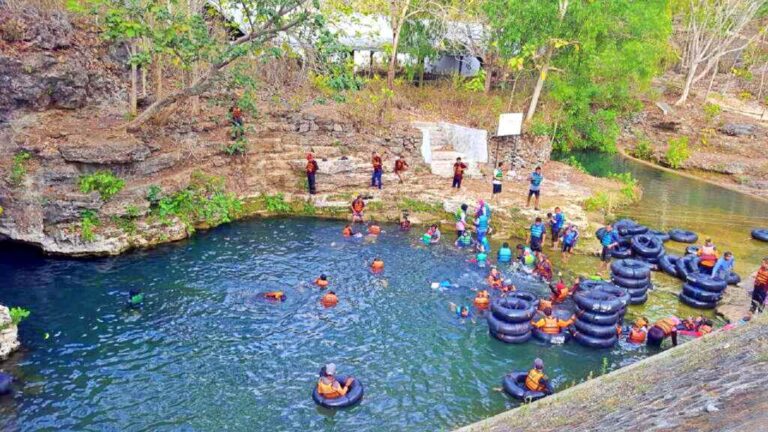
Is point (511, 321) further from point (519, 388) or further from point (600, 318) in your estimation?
point (519, 388)

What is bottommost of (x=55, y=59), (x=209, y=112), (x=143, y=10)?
(x=209, y=112)

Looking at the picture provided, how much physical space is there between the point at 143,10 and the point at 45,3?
7052 mm

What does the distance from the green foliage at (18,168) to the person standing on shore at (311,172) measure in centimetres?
973

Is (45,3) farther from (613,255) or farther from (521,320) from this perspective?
(613,255)

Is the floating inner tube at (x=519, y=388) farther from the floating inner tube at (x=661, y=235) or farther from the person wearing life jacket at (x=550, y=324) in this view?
the floating inner tube at (x=661, y=235)

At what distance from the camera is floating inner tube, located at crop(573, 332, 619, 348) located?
587 inches

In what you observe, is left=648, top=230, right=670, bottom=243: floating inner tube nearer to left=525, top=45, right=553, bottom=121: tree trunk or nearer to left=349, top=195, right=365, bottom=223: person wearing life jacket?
left=525, top=45, right=553, bottom=121: tree trunk

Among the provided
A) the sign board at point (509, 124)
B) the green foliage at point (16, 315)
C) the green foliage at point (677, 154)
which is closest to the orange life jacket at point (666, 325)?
the sign board at point (509, 124)

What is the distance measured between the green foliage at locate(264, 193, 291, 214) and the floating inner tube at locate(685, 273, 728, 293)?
14.9 meters

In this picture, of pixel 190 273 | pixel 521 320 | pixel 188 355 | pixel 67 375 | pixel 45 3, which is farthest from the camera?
pixel 45 3

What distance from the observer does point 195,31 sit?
736 inches

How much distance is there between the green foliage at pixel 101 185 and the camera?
19.6 m

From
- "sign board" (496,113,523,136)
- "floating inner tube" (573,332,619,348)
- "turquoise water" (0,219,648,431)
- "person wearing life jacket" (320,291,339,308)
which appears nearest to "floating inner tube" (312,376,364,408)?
"turquoise water" (0,219,648,431)

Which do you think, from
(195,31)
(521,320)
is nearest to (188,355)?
(521,320)
